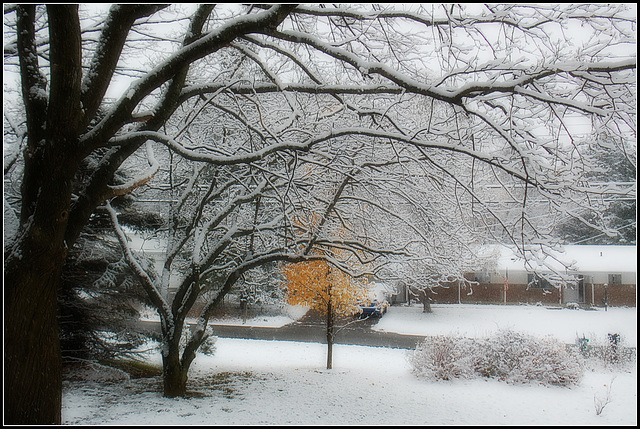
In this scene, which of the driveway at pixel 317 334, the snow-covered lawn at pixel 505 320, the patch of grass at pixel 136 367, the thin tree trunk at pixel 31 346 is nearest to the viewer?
the thin tree trunk at pixel 31 346

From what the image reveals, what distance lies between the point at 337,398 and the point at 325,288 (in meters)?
4.31

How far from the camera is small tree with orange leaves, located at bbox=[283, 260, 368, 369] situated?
12734 millimetres

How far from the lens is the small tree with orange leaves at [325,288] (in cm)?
1273

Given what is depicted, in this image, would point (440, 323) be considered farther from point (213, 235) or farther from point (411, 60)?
point (411, 60)

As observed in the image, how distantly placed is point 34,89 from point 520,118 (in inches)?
189

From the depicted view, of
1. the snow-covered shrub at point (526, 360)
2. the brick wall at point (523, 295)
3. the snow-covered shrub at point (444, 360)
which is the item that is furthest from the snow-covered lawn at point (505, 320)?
the snow-covered shrub at point (444, 360)

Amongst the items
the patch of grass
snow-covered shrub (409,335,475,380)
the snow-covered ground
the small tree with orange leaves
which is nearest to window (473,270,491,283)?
the snow-covered ground

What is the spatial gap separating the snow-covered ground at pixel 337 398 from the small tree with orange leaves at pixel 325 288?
5.83 ft

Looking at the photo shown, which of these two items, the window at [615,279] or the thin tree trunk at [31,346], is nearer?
the thin tree trunk at [31,346]

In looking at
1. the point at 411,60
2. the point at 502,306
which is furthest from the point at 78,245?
the point at 502,306

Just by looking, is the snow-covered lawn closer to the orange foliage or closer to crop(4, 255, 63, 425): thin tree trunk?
the orange foliage

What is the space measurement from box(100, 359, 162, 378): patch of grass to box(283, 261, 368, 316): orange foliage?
14.0ft

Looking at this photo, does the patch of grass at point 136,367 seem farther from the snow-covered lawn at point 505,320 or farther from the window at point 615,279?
the window at point 615,279

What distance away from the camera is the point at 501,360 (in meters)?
10.9
